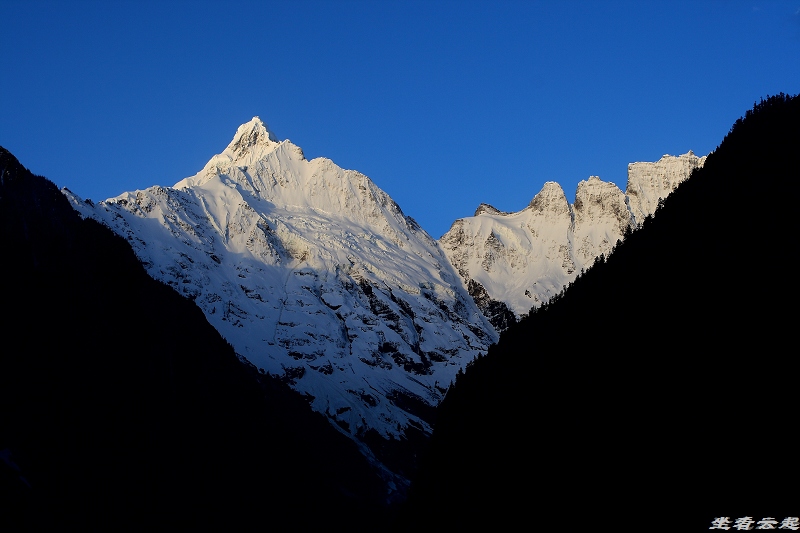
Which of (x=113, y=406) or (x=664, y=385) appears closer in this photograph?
(x=664, y=385)

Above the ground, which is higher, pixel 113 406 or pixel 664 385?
pixel 113 406

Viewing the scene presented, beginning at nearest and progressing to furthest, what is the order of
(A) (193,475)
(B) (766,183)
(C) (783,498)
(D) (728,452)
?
(C) (783,498) < (D) (728,452) < (B) (766,183) < (A) (193,475)

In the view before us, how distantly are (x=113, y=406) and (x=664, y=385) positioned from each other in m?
74.3

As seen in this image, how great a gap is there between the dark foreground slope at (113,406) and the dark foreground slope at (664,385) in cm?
3809

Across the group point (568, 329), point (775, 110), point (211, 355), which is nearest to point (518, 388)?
point (568, 329)

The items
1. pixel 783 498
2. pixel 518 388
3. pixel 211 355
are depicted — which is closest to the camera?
pixel 783 498

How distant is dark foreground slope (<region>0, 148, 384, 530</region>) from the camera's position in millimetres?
113500

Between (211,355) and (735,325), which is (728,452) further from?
(211,355)

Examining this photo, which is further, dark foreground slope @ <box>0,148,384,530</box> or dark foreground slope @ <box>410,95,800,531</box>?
dark foreground slope @ <box>0,148,384,530</box>

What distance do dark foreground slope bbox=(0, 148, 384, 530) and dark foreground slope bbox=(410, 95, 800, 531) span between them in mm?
38094

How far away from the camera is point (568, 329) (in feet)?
417

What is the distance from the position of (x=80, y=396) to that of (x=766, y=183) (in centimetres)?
8887

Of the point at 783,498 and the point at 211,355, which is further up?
the point at 211,355

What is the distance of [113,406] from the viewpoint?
13225 centimetres
